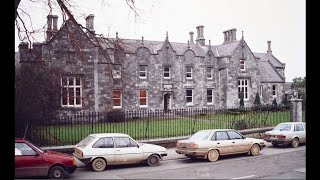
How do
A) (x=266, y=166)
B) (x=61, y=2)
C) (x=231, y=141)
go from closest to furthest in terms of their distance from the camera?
(x=61, y=2) → (x=266, y=166) → (x=231, y=141)

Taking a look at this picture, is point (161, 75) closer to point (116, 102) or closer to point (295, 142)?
point (116, 102)

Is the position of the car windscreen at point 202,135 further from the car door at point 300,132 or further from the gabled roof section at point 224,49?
the gabled roof section at point 224,49

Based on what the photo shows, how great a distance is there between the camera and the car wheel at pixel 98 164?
12594 millimetres

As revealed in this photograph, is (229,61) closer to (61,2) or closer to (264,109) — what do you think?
(264,109)

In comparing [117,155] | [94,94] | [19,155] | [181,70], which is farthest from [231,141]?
[181,70]

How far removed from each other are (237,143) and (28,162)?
9330mm

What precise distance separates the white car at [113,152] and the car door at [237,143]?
3.58m

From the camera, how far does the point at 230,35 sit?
42469 mm

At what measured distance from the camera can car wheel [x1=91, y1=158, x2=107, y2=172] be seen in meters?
12.6

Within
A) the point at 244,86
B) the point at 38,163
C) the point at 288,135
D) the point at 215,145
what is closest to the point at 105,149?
the point at 38,163
